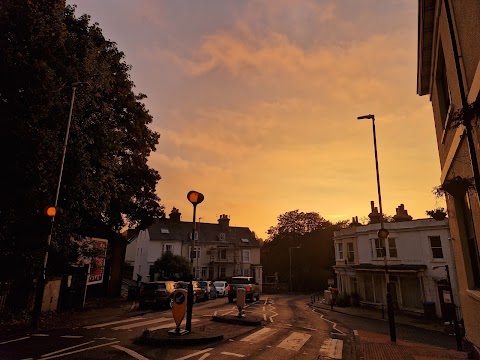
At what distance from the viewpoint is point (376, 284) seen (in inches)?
1136

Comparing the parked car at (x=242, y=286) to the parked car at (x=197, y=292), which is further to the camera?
the parked car at (x=242, y=286)

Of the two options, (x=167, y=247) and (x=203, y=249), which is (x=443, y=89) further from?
(x=203, y=249)

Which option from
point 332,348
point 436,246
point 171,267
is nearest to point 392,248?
point 436,246

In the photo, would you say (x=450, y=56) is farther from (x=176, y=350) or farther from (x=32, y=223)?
(x=32, y=223)

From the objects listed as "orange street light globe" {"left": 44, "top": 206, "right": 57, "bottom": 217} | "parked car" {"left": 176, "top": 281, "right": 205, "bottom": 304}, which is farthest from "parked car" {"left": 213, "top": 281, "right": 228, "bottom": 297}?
"orange street light globe" {"left": 44, "top": 206, "right": 57, "bottom": 217}

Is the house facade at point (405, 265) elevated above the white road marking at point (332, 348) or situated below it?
above

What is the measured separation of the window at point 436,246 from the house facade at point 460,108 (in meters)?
18.5

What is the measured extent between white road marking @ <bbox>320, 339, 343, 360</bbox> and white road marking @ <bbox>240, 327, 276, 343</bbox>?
2.16 m

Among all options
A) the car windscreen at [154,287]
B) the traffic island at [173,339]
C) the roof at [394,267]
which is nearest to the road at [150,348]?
the traffic island at [173,339]

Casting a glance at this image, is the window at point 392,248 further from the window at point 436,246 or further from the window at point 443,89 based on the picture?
the window at point 443,89

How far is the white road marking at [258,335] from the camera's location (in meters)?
10.7

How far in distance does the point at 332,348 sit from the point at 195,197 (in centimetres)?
685

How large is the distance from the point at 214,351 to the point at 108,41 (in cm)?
2066

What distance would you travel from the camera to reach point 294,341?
10.9 metres
